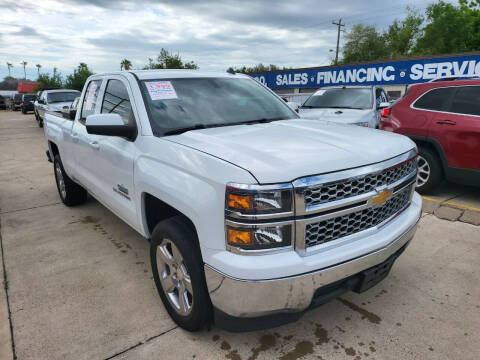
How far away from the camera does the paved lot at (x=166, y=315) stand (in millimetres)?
2340

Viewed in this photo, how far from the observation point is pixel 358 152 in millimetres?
2164

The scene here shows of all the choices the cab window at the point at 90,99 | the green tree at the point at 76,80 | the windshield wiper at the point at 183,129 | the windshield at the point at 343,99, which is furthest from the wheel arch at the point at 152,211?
the green tree at the point at 76,80

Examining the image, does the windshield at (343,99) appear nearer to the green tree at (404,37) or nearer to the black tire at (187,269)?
the black tire at (187,269)

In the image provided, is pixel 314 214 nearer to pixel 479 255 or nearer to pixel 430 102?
pixel 479 255

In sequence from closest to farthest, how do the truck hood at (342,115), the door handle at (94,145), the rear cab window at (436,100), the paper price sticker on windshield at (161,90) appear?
1. the paper price sticker on windshield at (161,90)
2. the door handle at (94,145)
3. the rear cab window at (436,100)
4. the truck hood at (342,115)

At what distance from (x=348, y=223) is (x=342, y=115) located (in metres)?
5.73

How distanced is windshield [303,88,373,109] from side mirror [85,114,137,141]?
6.36 m

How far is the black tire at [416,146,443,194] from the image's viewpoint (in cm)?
519

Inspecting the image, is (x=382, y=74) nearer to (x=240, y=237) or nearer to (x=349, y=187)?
(x=349, y=187)

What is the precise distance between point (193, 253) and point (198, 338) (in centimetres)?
72

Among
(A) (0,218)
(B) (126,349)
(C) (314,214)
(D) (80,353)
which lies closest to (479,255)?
(C) (314,214)

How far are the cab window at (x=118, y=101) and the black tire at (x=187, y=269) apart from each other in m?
0.99

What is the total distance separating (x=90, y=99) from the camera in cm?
403

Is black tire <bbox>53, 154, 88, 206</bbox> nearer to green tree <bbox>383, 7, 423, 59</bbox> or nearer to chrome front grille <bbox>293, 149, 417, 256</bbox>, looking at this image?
chrome front grille <bbox>293, 149, 417, 256</bbox>
